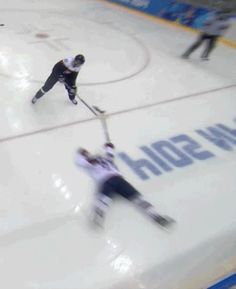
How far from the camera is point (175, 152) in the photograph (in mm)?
2348

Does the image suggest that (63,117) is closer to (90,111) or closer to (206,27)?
(90,111)

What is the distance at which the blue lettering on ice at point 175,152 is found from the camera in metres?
2.17

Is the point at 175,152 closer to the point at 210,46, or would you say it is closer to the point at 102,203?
the point at 102,203

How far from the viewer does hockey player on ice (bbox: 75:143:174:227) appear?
1786 mm

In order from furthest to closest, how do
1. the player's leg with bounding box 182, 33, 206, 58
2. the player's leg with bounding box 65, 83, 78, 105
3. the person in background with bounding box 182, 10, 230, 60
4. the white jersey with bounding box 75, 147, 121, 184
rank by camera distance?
the player's leg with bounding box 182, 33, 206, 58, the person in background with bounding box 182, 10, 230, 60, the player's leg with bounding box 65, 83, 78, 105, the white jersey with bounding box 75, 147, 121, 184

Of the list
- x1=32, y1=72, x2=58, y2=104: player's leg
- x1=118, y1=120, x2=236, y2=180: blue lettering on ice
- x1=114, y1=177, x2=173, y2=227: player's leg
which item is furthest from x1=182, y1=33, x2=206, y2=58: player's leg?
x1=114, y1=177, x2=173, y2=227: player's leg

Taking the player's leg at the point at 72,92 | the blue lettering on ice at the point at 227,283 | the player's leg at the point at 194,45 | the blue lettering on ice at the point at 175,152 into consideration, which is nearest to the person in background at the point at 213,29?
the player's leg at the point at 194,45

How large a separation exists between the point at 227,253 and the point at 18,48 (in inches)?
116

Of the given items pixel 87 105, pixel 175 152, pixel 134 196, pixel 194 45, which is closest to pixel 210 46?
pixel 194 45

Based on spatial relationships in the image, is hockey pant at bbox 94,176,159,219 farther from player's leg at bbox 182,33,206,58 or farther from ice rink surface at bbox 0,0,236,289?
player's leg at bbox 182,33,206,58

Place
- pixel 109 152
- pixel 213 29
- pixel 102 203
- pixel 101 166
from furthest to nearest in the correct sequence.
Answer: pixel 213 29
pixel 109 152
pixel 101 166
pixel 102 203

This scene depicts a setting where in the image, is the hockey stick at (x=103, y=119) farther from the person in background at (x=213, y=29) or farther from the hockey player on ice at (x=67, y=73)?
the person in background at (x=213, y=29)

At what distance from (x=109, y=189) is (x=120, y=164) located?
1.02 ft

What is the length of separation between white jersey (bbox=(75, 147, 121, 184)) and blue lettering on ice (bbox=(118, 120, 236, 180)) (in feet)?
0.50
